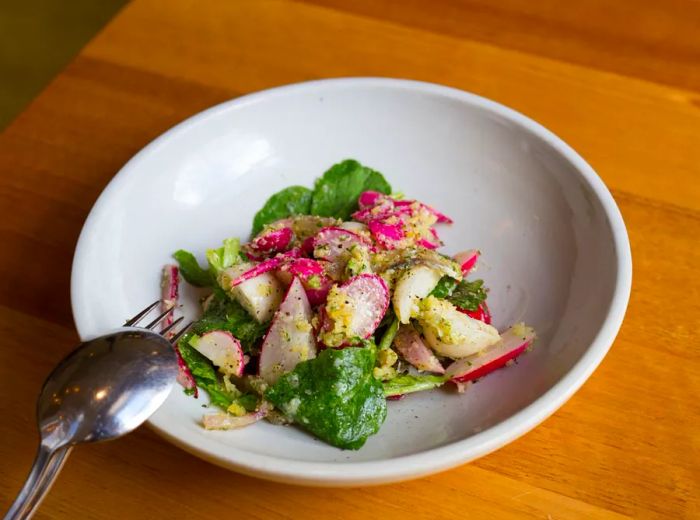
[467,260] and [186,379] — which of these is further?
[467,260]

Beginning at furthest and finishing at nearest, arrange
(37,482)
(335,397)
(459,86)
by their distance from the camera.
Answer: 1. (459,86)
2. (335,397)
3. (37,482)

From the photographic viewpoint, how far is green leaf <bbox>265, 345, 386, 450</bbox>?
3.28ft

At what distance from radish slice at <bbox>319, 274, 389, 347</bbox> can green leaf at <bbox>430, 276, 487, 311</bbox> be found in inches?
3.9

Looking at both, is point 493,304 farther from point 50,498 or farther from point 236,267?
point 50,498

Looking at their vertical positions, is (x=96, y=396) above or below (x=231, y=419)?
above

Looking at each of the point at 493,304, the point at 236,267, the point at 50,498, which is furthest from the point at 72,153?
the point at 493,304

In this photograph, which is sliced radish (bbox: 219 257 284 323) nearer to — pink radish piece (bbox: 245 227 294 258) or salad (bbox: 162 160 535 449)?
salad (bbox: 162 160 535 449)

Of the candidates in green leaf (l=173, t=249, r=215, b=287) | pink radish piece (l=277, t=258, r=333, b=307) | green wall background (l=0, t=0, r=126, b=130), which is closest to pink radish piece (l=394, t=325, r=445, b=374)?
pink radish piece (l=277, t=258, r=333, b=307)

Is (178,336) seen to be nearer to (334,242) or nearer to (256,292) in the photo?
(256,292)

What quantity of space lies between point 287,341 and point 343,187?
1.50 feet

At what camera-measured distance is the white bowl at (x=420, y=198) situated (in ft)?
3.17

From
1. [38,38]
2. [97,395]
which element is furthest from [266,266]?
[38,38]

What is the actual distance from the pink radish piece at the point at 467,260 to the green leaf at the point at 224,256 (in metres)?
0.39

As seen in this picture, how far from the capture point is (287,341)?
109 cm
